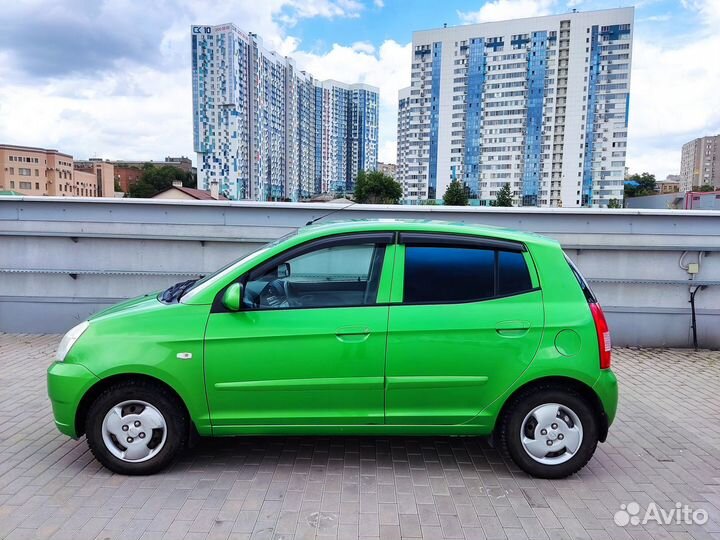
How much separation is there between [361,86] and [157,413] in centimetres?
14498

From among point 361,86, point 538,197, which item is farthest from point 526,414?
point 361,86

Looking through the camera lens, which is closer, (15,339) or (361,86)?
(15,339)

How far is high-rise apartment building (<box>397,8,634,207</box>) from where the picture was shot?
10581 cm

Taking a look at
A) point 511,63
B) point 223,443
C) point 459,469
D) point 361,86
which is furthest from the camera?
point 361,86

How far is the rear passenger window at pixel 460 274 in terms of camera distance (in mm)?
3529

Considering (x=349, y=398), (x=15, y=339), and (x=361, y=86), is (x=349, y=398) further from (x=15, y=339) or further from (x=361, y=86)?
(x=361, y=86)

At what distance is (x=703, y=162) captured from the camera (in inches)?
6437

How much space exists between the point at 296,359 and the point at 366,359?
46 centimetres

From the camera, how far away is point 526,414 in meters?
3.51

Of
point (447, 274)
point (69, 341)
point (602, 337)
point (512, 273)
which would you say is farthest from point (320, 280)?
point (602, 337)

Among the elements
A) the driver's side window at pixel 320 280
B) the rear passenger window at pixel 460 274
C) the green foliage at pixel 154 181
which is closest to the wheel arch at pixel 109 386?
the driver's side window at pixel 320 280

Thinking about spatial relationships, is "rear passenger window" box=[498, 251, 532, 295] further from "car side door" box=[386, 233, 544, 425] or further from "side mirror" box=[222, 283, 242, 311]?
"side mirror" box=[222, 283, 242, 311]

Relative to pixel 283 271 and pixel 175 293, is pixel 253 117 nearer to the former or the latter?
pixel 175 293

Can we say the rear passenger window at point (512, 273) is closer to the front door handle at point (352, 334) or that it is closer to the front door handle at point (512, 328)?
the front door handle at point (512, 328)
